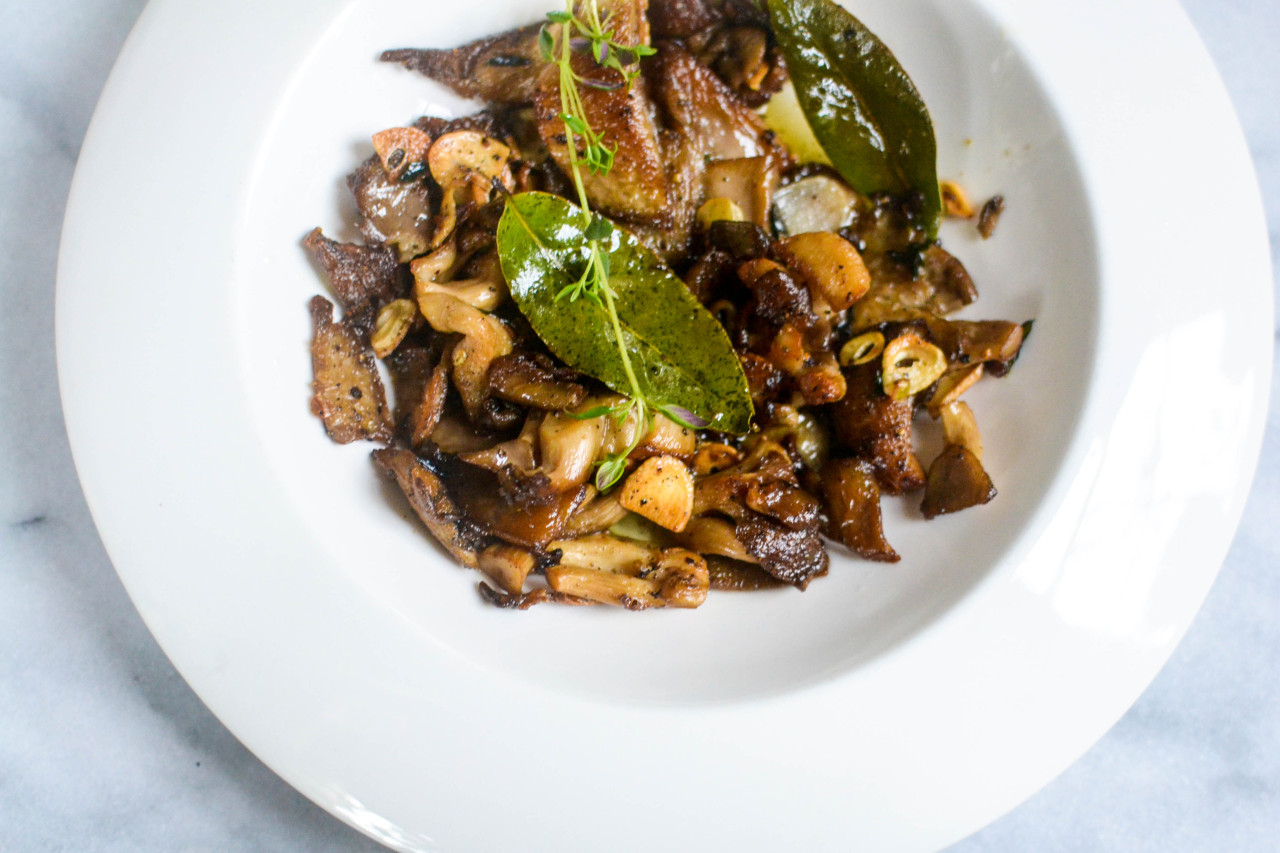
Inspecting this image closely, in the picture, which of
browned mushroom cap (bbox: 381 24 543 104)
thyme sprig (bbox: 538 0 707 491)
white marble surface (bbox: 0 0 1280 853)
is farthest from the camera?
white marble surface (bbox: 0 0 1280 853)

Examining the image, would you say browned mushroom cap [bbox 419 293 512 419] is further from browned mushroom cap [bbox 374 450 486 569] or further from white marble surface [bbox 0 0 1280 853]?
white marble surface [bbox 0 0 1280 853]

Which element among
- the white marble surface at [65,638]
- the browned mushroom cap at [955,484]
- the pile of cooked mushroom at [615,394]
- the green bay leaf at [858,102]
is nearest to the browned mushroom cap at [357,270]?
the pile of cooked mushroom at [615,394]

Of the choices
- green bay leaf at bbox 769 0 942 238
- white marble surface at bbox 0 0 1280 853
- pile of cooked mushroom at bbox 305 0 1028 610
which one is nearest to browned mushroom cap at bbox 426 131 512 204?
pile of cooked mushroom at bbox 305 0 1028 610

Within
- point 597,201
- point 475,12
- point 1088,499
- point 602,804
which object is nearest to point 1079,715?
point 1088,499

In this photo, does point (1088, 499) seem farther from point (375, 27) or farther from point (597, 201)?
point (375, 27)

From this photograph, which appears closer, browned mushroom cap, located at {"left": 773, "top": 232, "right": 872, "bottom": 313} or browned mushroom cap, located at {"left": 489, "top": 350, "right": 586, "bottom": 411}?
browned mushroom cap, located at {"left": 489, "top": 350, "right": 586, "bottom": 411}

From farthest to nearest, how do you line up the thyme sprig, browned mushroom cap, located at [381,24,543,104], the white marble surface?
1. the white marble surface
2. browned mushroom cap, located at [381,24,543,104]
3. the thyme sprig
